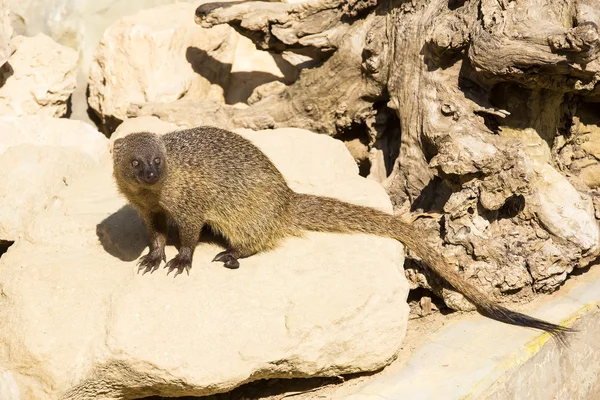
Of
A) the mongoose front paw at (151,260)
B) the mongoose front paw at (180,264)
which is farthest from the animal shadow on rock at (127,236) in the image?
the mongoose front paw at (180,264)

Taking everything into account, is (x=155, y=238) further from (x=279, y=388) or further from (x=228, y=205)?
(x=279, y=388)

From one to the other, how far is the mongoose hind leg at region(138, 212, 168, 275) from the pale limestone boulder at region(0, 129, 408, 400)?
0.09 metres

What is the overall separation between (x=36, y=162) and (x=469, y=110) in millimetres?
2806

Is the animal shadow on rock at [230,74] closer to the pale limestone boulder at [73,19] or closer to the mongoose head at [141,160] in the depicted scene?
→ the pale limestone boulder at [73,19]

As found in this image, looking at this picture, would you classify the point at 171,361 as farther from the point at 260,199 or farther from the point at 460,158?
the point at 460,158

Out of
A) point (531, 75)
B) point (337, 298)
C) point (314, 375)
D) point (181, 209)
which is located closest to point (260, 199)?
point (181, 209)

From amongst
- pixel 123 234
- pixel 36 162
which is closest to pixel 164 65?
pixel 36 162

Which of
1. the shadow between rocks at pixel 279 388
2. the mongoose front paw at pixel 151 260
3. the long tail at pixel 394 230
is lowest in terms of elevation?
the shadow between rocks at pixel 279 388

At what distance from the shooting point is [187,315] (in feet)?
11.3

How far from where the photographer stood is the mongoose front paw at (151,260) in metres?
3.78

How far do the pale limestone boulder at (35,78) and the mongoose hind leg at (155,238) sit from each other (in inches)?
93.7

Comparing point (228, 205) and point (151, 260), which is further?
point (228, 205)

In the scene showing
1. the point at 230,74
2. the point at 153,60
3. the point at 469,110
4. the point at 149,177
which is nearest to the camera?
the point at 149,177

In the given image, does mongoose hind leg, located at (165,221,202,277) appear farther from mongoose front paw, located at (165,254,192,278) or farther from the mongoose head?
the mongoose head
